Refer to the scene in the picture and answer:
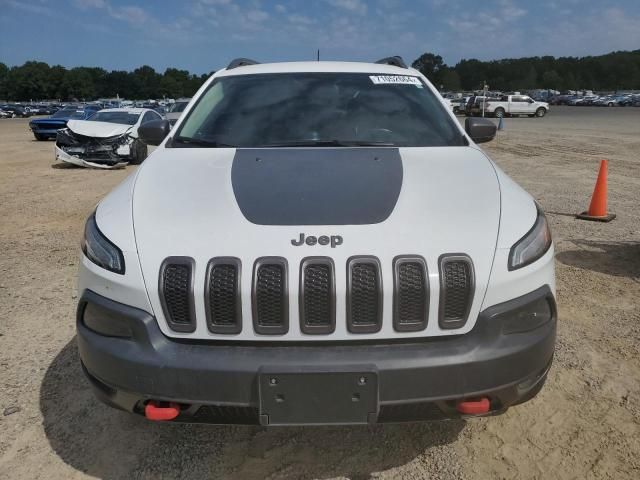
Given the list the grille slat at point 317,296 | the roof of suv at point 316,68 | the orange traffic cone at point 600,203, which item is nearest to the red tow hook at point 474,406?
the grille slat at point 317,296

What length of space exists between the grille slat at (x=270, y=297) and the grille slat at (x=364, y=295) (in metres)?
0.23

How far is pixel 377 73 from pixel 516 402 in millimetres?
2387

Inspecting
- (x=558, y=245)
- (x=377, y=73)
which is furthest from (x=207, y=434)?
(x=558, y=245)

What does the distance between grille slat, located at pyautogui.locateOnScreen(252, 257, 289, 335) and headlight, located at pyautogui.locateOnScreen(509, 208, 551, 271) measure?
88 cm

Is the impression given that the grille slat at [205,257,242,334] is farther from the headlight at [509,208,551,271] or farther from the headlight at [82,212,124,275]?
the headlight at [509,208,551,271]

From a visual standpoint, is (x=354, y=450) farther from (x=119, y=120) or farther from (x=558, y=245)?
(x=119, y=120)

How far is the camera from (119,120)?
1431 cm

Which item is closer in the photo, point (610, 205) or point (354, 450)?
point (354, 450)

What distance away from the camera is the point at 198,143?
124 inches

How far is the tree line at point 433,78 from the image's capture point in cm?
12219

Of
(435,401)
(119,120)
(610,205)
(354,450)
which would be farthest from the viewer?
(119,120)

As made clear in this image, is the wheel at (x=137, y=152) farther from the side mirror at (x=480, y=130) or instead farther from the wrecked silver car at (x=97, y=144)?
the side mirror at (x=480, y=130)

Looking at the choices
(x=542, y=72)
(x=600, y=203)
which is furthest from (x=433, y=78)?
(x=600, y=203)

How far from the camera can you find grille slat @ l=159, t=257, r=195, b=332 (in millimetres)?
1966
